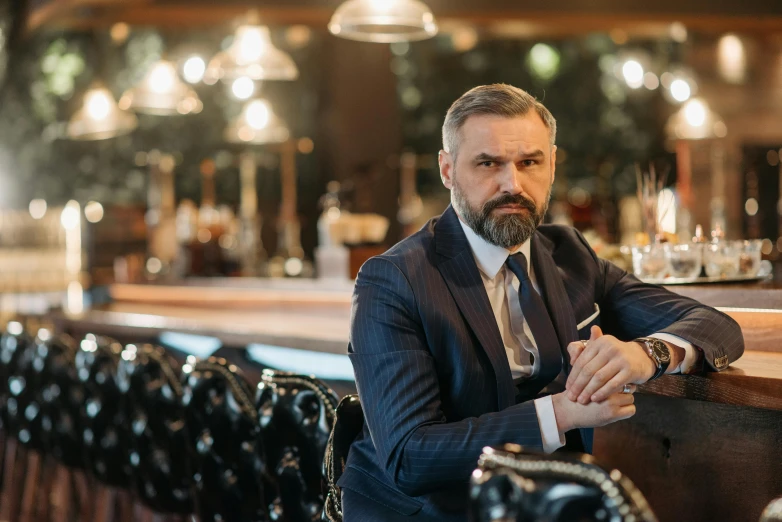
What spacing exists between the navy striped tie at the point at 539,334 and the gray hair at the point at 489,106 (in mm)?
276

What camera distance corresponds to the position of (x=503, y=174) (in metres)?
1.87

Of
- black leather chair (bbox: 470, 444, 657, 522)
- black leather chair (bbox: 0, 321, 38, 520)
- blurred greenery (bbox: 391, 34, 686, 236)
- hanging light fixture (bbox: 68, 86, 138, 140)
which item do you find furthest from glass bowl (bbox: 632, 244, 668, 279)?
blurred greenery (bbox: 391, 34, 686, 236)

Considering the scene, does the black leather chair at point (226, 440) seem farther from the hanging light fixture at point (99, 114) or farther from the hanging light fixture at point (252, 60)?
the hanging light fixture at point (99, 114)

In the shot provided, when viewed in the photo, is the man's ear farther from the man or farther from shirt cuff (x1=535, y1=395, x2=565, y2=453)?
shirt cuff (x1=535, y1=395, x2=565, y2=453)

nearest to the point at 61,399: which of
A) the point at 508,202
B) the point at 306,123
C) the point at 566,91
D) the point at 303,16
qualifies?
the point at 508,202

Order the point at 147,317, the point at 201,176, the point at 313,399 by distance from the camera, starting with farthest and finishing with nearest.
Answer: the point at 201,176, the point at 147,317, the point at 313,399

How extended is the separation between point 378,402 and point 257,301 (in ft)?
10.5

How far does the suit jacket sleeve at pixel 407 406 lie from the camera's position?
1.66 m

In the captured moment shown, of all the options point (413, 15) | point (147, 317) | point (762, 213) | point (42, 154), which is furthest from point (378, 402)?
point (42, 154)

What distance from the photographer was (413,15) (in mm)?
3672

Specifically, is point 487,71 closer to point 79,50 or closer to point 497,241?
point 79,50

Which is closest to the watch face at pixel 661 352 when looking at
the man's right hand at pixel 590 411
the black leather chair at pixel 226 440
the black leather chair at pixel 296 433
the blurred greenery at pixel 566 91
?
the man's right hand at pixel 590 411

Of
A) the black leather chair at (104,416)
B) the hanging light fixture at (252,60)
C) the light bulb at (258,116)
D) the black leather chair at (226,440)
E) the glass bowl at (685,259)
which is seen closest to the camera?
the black leather chair at (226,440)

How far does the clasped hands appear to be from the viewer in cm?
164
